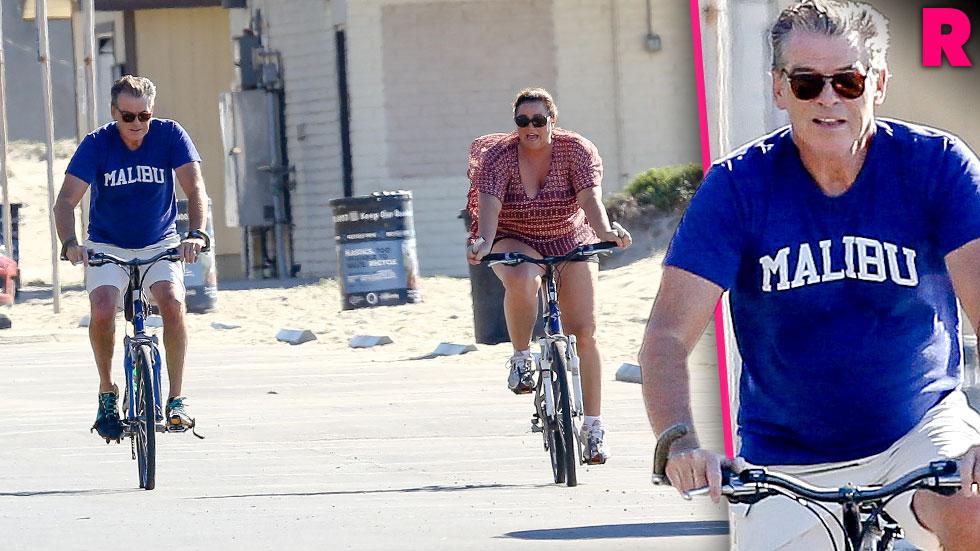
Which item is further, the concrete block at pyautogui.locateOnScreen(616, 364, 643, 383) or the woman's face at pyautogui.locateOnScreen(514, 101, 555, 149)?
the concrete block at pyautogui.locateOnScreen(616, 364, 643, 383)

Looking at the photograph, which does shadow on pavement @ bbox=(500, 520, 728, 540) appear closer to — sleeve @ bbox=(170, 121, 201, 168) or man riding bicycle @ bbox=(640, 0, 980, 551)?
sleeve @ bbox=(170, 121, 201, 168)

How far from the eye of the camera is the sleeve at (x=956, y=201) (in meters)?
4.10

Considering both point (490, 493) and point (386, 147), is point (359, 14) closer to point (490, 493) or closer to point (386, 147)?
point (386, 147)

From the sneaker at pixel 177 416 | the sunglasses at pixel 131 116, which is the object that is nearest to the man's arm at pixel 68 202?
the sunglasses at pixel 131 116

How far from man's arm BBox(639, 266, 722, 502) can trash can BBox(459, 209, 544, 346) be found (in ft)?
45.2

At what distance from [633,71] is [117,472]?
1721 cm

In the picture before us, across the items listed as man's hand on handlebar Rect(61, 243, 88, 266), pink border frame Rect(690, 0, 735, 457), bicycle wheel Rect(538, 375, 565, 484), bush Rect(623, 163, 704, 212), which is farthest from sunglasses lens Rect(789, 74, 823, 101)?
bush Rect(623, 163, 704, 212)

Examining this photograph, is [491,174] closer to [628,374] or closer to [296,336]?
[628,374]

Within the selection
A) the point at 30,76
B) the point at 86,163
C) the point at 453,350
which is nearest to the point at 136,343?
the point at 86,163

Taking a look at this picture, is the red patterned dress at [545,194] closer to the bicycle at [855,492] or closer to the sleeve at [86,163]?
the sleeve at [86,163]

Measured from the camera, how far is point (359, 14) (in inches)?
1085

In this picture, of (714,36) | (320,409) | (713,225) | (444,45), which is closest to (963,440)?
(713,225)

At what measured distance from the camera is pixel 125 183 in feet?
34.6

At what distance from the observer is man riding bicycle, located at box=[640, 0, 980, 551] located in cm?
413
